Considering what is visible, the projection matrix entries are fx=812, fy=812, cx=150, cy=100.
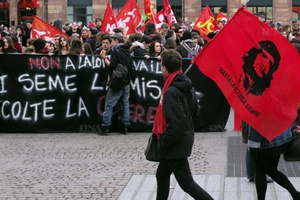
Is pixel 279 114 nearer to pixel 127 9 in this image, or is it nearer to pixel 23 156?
pixel 23 156

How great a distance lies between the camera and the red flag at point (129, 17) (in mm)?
21328

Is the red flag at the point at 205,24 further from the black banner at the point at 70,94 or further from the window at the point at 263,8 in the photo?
the window at the point at 263,8

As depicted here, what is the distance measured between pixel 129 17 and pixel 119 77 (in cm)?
786

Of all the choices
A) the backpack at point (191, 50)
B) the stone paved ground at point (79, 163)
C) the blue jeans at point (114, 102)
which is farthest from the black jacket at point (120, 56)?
the backpack at point (191, 50)

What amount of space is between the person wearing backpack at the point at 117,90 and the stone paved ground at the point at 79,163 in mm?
254

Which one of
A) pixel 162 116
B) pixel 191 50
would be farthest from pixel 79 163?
pixel 191 50

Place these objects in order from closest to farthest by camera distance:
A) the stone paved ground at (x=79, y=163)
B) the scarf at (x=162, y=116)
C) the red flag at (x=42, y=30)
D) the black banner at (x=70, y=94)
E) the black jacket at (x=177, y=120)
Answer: the black jacket at (x=177, y=120) → the scarf at (x=162, y=116) → the stone paved ground at (x=79, y=163) → the black banner at (x=70, y=94) → the red flag at (x=42, y=30)

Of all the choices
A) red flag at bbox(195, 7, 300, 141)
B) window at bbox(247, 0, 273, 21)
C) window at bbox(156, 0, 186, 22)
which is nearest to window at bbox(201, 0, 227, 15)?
window at bbox(156, 0, 186, 22)

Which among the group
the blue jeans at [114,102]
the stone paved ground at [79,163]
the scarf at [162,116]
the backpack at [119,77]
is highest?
the scarf at [162,116]

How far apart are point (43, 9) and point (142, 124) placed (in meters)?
38.5

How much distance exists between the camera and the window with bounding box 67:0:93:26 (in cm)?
5162

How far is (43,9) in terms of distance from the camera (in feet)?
170

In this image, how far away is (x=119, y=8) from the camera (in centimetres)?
5088

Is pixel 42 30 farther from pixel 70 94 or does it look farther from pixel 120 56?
pixel 120 56
